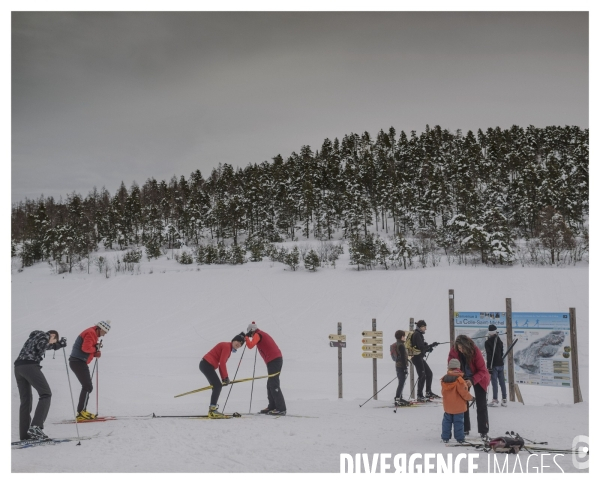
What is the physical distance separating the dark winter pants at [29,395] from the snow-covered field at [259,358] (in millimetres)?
460

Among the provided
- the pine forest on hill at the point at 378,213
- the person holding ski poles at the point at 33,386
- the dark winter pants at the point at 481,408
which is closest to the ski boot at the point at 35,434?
the person holding ski poles at the point at 33,386

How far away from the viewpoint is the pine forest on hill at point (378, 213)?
30.5m

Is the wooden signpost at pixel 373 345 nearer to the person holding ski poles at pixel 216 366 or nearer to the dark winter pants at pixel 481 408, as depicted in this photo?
the person holding ski poles at pixel 216 366

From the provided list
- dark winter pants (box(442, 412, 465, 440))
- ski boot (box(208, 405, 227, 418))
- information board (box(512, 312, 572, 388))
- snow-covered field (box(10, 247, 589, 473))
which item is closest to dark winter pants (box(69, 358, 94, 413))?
snow-covered field (box(10, 247, 589, 473))

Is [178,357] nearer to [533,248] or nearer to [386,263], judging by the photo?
[386,263]

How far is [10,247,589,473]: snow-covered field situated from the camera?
5289mm

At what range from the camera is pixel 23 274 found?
111 ft

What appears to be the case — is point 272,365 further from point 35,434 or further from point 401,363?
point 35,434

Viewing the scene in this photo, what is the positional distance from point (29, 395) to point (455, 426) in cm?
539

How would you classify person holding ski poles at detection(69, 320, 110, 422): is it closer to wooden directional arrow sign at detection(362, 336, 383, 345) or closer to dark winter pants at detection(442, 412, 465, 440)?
dark winter pants at detection(442, 412, 465, 440)

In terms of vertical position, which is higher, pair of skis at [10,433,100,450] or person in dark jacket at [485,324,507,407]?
person in dark jacket at [485,324,507,407]

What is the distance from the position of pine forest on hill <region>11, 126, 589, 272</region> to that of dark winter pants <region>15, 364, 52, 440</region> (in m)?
24.1

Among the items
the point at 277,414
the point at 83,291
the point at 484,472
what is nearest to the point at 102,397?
the point at 277,414

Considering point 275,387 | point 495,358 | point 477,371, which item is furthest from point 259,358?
point 477,371
